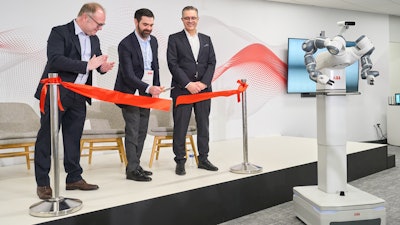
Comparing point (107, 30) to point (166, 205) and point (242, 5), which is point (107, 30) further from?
point (166, 205)

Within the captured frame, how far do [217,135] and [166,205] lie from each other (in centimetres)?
386

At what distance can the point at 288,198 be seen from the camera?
3.53 meters

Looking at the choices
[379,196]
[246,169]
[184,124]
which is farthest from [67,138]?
[379,196]

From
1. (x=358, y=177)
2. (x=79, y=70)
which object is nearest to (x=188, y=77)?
(x=79, y=70)

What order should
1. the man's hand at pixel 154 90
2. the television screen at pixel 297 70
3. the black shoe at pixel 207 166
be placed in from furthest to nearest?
the television screen at pixel 297 70, the black shoe at pixel 207 166, the man's hand at pixel 154 90

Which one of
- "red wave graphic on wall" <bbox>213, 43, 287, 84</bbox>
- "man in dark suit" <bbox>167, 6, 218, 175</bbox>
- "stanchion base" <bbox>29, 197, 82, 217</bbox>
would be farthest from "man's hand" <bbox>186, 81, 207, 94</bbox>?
"red wave graphic on wall" <bbox>213, 43, 287, 84</bbox>

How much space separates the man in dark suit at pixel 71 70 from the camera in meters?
2.54

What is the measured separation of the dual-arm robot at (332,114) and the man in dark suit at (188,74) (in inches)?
41.2

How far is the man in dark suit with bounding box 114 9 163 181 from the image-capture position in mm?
3096

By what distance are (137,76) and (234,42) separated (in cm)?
373

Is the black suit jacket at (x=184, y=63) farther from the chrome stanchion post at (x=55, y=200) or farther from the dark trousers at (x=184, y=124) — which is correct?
the chrome stanchion post at (x=55, y=200)

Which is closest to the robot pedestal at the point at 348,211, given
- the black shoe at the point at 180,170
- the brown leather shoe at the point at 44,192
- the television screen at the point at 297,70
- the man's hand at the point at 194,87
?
the black shoe at the point at 180,170

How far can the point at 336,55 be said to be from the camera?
2.67m

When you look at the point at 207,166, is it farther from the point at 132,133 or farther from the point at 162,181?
the point at 132,133
